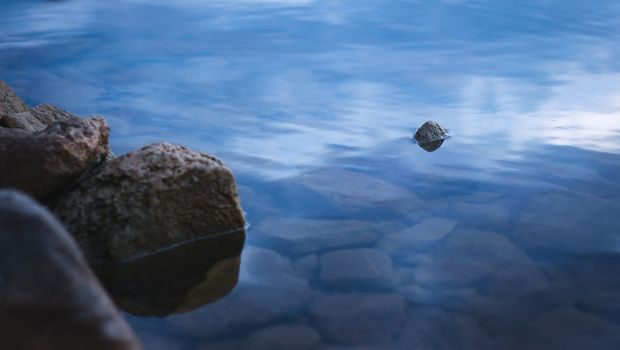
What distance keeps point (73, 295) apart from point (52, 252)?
0.40ft

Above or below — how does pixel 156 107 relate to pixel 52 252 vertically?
below

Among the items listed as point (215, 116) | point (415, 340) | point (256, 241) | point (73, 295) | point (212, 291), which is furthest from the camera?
point (215, 116)

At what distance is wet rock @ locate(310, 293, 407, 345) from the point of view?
276 cm

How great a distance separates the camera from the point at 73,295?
1.72 metres

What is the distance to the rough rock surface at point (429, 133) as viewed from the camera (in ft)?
17.0

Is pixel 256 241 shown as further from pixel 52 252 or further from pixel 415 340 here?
pixel 52 252

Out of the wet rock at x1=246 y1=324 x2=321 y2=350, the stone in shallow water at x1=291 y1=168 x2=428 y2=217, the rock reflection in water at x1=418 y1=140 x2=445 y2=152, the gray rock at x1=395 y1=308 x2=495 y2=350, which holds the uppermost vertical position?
the rock reflection in water at x1=418 y1=140 x2=445 y2=152

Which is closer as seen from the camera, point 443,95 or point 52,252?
point 52,252

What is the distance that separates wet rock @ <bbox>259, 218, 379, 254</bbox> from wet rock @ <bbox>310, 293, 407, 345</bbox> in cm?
50

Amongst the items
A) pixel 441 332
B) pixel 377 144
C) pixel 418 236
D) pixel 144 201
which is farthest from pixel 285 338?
pixel 377 144

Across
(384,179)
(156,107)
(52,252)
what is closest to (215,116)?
(156,107)

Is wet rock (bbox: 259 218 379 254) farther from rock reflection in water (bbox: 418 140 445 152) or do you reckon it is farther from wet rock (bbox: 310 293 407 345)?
rock reflection in water (bbox: 418 140 445 152)

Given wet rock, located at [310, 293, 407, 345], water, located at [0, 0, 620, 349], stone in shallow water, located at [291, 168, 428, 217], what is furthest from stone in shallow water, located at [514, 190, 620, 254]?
wet rock, located at [310, 293, 407, 345]

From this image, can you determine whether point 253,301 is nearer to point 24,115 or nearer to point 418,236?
point 418,236
